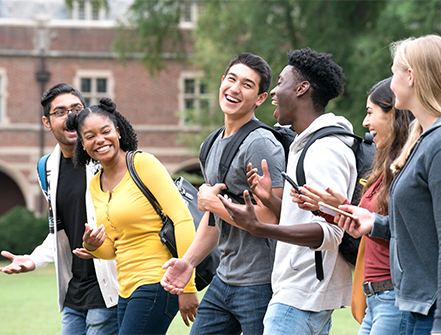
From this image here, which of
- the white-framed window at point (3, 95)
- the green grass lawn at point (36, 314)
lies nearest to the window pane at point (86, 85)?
the white-framed window at point (3, 95)

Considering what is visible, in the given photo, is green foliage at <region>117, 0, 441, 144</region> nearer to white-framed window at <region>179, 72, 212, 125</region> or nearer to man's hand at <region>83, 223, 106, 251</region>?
white-framed window at <region>179, 72, 212, 125</region>

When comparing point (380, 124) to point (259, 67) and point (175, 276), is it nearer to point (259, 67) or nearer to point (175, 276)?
point (259, 67)

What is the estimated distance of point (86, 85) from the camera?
26.6m

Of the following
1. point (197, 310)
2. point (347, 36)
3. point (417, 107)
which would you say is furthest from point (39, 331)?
point (347, 36)

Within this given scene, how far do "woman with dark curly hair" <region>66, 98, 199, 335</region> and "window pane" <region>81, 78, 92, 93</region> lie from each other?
924 inches

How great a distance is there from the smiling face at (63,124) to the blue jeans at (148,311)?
130 centimetres

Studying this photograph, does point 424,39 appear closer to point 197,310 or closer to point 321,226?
point 321,226

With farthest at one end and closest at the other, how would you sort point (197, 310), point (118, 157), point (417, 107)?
point (118, 157)
point (197, 310)
point (417, 107)

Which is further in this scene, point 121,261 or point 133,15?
point 133,15

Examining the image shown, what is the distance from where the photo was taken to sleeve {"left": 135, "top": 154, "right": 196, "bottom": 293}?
350cm

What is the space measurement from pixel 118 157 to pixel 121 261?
2.11 feet

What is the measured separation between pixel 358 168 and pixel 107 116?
1.63m

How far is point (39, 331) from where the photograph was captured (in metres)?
9.22

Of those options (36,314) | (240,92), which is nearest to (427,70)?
(240,92)
